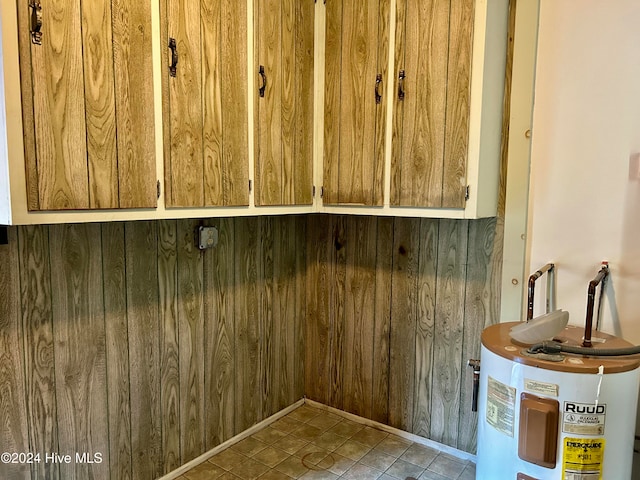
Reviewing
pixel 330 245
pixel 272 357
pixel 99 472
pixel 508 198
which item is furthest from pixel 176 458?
pixel 508 198

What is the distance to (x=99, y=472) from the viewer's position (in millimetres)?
1767

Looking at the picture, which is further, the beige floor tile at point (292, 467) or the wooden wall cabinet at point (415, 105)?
the beige floor tile at point (292, 467)

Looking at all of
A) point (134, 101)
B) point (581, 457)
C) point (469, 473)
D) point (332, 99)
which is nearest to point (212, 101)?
point (134, 101)

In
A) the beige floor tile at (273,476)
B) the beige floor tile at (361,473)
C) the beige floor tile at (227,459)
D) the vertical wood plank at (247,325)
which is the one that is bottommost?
the beige floor tile at (227,459)

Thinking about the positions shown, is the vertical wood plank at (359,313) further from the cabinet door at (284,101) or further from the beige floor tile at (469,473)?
the beige floor tile at (469,473)

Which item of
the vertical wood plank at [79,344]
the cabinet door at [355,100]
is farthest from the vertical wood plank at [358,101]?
the vertical wood plank at [79,344]

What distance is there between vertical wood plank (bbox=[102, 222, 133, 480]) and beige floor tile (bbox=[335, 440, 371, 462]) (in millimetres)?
995

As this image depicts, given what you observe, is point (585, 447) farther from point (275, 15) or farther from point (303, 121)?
point (275, 15)

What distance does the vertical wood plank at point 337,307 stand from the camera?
254 centimetres

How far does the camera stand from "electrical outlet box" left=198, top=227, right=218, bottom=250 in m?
2.05

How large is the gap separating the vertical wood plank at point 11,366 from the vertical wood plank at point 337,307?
1.55 metres

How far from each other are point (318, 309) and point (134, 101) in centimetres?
164

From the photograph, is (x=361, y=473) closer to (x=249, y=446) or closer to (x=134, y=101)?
(x=249, y=446)

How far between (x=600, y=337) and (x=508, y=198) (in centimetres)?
68
